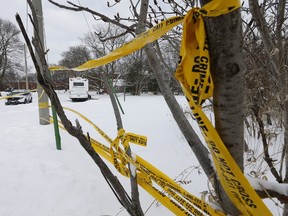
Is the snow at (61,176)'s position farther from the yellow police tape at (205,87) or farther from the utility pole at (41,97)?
the yellow police tape at (205,87)

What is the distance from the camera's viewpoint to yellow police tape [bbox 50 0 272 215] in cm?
66

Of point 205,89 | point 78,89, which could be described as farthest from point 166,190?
point 78,89

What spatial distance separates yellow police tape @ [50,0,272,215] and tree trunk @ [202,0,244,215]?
0.8 inches

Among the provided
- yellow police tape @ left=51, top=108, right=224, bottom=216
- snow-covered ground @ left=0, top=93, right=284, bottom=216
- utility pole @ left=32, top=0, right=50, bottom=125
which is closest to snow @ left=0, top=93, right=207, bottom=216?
snow-covered ground @ left=0, top=93, right=284, bottom=216

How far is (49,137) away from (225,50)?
16.1 ft

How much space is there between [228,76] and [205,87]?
0.06 meters

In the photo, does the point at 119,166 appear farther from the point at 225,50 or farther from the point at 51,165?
the point at 51,165

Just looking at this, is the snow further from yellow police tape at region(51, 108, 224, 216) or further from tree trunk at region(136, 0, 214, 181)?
tree trunk at region(136, 0, 214, 181)

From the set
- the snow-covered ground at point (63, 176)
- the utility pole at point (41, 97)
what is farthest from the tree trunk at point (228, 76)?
the utility pole at point (41, 97)

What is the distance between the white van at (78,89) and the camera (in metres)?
26.0

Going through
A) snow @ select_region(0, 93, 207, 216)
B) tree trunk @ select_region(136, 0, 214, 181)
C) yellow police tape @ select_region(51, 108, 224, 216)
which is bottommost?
snow @ select_region(0, 93, 207, 216)

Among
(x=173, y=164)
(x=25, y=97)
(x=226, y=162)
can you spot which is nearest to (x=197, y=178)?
(x=173, y=164)

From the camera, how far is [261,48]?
2758mm

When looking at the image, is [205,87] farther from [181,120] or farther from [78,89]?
[78,89]
